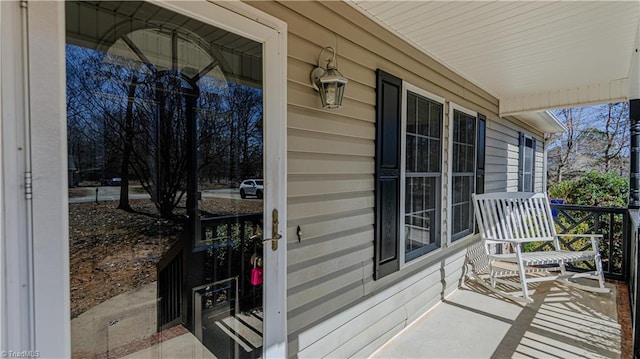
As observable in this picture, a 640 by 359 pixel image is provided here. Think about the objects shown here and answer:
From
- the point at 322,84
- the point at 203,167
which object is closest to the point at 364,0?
the point at 322,84

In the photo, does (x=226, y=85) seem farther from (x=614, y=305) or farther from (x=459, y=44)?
(x=614, y=305)

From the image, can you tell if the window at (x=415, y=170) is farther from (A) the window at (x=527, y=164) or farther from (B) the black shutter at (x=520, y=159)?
(A) the window at (x=527, y=164)

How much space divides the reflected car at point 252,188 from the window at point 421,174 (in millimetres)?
1501

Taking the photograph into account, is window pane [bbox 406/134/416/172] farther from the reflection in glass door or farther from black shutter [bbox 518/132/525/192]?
black shutter [bbox 518/132/525/192]

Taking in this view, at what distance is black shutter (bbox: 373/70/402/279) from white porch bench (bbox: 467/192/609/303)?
1.66m

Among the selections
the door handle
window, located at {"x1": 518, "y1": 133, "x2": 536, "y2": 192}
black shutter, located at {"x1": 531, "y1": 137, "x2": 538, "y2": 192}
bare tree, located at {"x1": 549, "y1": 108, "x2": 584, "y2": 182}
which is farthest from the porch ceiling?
bare tree, located at {"x1": 549, "y1": 108, "x2": 584, "y2": 182}

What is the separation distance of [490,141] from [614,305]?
2.38 metres

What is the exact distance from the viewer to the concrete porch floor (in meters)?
2.50

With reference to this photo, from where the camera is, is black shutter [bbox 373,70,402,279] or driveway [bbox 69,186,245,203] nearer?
driveway [bbox 69,186,245,203]

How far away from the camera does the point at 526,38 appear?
2762mm

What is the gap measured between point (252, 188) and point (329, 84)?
77cm

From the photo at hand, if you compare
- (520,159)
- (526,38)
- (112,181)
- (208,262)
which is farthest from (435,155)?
(520,159)

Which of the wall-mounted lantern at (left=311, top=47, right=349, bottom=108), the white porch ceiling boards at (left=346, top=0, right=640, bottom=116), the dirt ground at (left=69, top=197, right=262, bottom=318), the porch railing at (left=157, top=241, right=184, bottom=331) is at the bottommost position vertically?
the porch railing at (left=157, top=241, right=184, bottom=331)

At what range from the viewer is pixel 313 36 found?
1.98 meters
